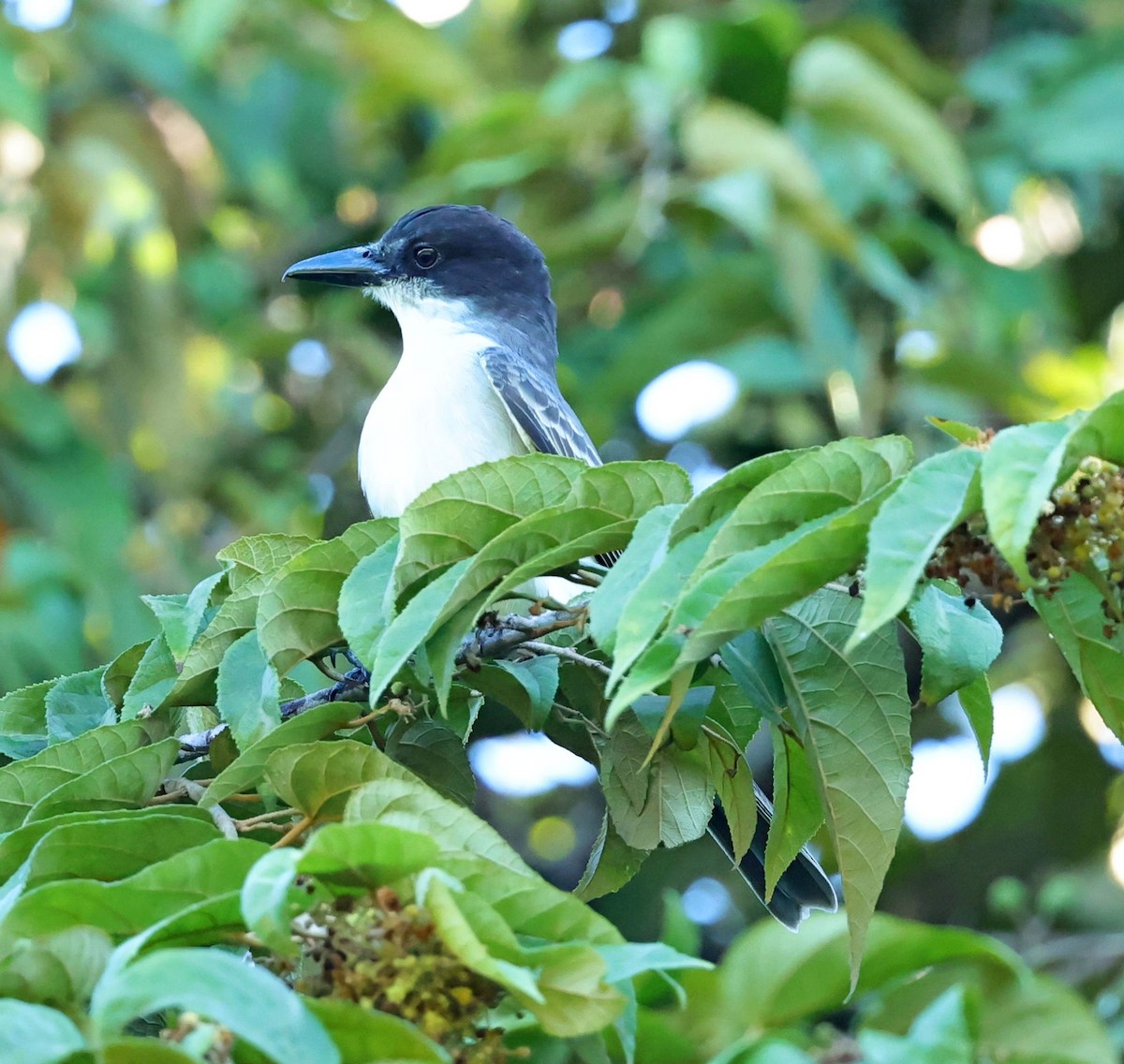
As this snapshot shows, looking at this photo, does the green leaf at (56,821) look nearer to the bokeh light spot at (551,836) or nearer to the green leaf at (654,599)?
the green leaf at (654,599)

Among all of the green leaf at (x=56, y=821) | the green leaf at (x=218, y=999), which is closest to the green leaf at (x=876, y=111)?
the green leaf at (x=56, y=821)

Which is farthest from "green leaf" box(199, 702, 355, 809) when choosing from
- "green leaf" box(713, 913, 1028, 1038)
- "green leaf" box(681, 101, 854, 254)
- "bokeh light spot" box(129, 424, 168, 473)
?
"bokeh light spot" box(129, 424, 168, 473)

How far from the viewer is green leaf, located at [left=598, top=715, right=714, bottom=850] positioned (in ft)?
8.16

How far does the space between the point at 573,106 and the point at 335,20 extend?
1991 mm

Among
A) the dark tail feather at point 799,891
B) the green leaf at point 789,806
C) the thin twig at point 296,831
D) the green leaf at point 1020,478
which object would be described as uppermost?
the green leaf at point 1020,478

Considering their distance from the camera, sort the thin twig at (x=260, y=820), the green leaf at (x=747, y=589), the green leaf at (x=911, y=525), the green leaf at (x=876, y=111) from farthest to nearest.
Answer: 1. the green leaf at (x=876, y=111)
2. the thin twig at (x=260, y=820)
3. the green leaf at (x=747, y=589)
4. the green leaf at (x=911, y=525)

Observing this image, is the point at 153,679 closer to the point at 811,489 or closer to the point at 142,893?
the point at 142,893

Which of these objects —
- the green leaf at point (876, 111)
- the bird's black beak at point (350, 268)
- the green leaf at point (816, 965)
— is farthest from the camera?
the green leaf at point (876, 111)

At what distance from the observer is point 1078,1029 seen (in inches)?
149

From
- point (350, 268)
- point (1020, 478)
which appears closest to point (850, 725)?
point (1020, 478)

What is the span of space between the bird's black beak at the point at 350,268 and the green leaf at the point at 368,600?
3014 millimetres

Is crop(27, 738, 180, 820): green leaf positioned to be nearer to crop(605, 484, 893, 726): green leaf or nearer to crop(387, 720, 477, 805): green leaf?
crop(387, 720, 477, 805): green leaf

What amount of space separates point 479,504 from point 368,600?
20 cm

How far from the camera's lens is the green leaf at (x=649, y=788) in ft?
8.16
